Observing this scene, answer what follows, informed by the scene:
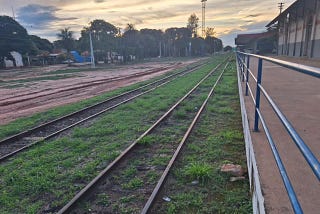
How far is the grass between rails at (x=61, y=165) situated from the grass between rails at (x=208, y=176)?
149 centimetres

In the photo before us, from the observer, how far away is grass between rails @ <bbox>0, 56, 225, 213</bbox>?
409 centimetres

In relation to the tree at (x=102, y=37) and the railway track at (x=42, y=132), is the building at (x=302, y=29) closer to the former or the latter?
the railway track at (x=42, y=132)

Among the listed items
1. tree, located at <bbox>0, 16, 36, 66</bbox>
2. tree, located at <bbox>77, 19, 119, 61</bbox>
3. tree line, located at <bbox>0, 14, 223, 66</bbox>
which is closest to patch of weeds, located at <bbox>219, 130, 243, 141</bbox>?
tree line, located at <bbox>0, 14, 223, 66</bbox>

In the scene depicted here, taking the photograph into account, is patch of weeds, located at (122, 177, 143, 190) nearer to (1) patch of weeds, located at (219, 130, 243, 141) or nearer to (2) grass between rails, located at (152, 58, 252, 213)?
(2) grass between rails, located at (152, 58, 252, 213)

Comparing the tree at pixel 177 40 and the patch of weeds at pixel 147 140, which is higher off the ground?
the tree at pixel 177 40

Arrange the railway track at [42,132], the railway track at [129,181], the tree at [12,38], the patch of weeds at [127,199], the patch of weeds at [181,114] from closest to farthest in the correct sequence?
the railway track at [129,181], the patch of weeds at [127,199], the railway track at [42,132], the patch of weeds at [181,114], the tree at [12,38]

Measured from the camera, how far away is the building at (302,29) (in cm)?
2611

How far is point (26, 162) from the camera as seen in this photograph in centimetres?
545

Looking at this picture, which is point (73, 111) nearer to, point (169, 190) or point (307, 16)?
point (169, 190)

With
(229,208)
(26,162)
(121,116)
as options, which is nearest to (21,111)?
(121,116)

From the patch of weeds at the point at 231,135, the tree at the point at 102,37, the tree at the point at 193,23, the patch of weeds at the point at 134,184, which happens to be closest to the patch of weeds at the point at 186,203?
the patch of weeds at the point at 134,184

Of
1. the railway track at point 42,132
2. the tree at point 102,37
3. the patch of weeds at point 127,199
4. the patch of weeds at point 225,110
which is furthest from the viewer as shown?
the tree at point 102,37

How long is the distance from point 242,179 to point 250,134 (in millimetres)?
757

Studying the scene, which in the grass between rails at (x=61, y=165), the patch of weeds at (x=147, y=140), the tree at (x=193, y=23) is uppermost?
the tree at (x=193, y=23)
